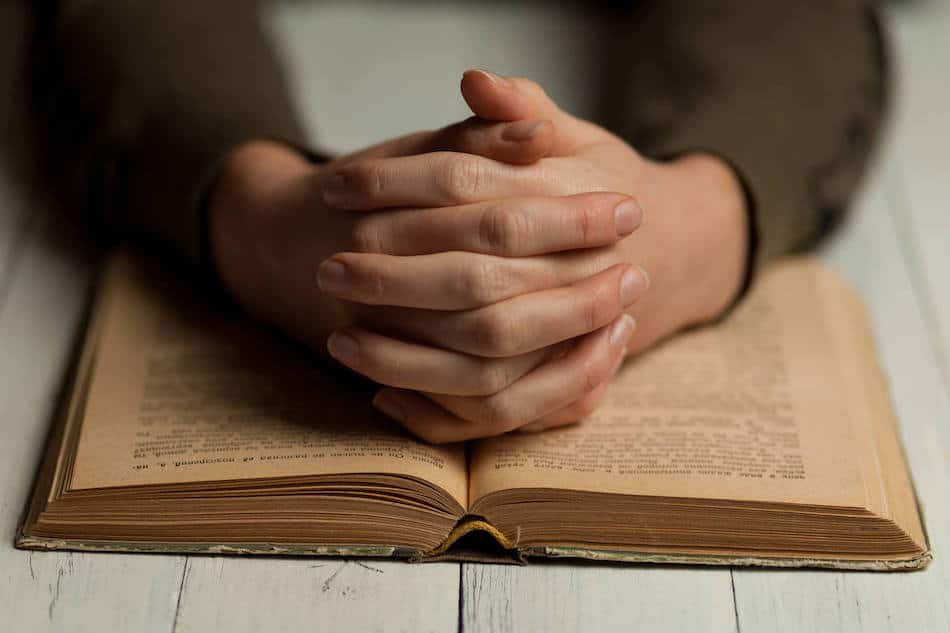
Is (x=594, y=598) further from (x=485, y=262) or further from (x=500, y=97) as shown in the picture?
(x=500, y=97)

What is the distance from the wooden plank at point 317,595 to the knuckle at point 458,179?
9.9 inches

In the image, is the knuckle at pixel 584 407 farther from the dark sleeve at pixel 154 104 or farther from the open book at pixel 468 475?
the dark sleeve at pixel 154 104

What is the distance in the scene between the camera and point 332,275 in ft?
2.35

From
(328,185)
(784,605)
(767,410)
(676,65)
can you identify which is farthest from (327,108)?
(784,605)

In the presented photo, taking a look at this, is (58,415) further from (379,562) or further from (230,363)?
(379,562)

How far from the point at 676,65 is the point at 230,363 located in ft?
1.80

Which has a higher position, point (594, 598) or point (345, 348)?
point (345, 348)

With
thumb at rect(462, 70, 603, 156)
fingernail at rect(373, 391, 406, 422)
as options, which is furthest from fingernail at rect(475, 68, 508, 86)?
fingernail at rect(373, 391, 406, 422)

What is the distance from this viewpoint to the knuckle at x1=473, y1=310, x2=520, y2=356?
696 mm

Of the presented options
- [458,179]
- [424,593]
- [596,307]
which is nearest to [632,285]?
[596,307]

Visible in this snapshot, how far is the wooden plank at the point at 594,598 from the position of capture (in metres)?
0.70

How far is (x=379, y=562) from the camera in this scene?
0.73 metres

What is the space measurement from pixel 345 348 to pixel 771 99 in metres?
0.51

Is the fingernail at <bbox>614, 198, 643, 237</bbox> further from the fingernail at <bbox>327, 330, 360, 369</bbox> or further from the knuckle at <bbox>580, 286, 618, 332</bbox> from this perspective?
the fingernail at <bbox>327, 330, 360, 369</bbox>
